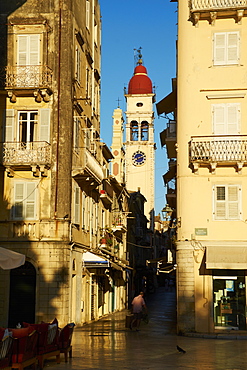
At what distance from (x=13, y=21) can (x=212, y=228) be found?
1384cm

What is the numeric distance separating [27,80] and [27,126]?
2155 mm

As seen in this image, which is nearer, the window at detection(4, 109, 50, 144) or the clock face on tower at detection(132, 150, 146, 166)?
the window at detection(4, 109, 50, 144)

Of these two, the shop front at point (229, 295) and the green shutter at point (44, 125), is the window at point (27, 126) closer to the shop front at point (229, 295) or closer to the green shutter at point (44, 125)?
the green shutter at point (44, 125)

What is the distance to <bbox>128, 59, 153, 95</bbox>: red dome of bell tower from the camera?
331 ft

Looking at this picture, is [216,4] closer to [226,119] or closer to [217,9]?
[217,9]

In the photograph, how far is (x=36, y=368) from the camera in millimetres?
14328

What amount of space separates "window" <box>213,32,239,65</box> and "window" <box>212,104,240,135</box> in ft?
6.83

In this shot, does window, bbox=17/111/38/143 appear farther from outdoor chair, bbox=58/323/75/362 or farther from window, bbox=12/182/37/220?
outdoor chair, bbox=58/323/75/362

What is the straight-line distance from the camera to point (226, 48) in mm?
26344

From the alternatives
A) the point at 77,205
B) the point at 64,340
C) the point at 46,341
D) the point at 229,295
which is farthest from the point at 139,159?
the point at 46,341

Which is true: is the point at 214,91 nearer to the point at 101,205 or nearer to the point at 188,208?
the point at 188,208

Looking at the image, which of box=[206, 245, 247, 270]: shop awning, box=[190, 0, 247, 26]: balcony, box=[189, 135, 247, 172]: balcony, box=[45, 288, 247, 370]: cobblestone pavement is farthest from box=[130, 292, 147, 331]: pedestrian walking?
box=[190, 0, 247, 26]: balcony

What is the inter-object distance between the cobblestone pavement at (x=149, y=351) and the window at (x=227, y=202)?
5.16 m

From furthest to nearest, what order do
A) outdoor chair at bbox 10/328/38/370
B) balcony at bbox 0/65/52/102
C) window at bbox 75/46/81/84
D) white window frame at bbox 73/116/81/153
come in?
window at bbox 75/46/81/84
white window frame at bbox 73/116/81/153
balcony at bbox 0/65/52/102
outdoor chair at bbox 10/328/38/370
